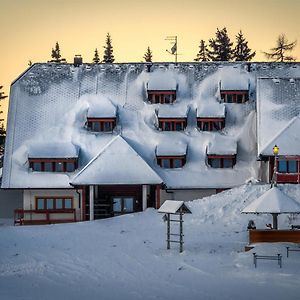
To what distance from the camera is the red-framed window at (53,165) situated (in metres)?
44.4

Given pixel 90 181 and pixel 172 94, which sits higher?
pixel 172 94

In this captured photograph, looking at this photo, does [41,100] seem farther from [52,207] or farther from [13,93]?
[52,207]

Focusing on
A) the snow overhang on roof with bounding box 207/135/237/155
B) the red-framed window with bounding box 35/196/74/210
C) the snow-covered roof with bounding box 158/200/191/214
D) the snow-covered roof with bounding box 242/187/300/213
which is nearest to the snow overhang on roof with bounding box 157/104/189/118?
the snow overhang on roof with bounding box 207/135/237/155

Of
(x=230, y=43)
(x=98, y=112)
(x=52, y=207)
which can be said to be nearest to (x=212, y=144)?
(x=98, y=112)

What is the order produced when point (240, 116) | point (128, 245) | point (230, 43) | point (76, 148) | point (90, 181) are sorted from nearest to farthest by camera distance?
point (128, 245) < point (90, 181) < point (76, 148) < point (240, 116) < point (230, 43)

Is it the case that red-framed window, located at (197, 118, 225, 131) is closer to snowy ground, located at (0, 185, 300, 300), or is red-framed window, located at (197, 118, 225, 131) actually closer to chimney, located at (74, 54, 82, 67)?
snowy ground, located at (0, 185, 300, 300)

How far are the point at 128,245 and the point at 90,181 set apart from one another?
38.5ft

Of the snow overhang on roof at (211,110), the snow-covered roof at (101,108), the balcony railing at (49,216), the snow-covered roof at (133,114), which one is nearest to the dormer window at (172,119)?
the snow-covered roof at (133,114)

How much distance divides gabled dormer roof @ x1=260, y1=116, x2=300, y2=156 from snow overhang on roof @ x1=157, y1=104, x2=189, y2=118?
24.4 feet

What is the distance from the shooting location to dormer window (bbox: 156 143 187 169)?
44.5m

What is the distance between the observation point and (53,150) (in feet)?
147

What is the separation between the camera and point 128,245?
30.9m

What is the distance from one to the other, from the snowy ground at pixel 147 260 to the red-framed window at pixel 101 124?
942 centimetres

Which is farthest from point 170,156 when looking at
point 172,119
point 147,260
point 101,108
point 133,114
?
point 147,260
